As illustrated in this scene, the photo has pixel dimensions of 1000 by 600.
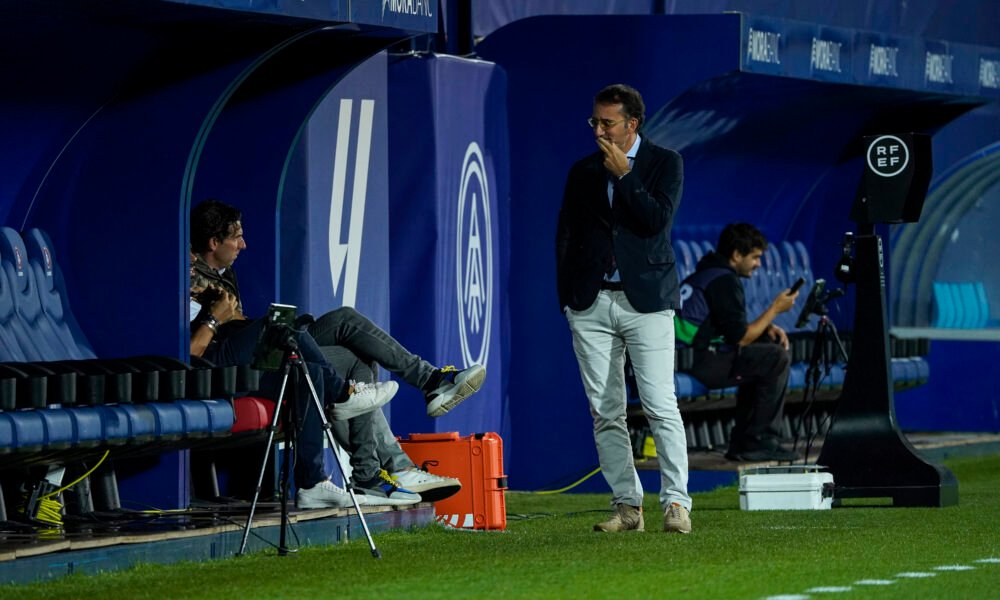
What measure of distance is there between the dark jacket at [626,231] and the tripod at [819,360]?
2.86m

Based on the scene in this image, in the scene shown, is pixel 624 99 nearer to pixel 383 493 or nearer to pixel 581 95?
pixel 383 493

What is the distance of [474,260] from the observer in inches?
471

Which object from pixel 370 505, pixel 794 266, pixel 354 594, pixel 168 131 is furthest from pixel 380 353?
pixel 794 266

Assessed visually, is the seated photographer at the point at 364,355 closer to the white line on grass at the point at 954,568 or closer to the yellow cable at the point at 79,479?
the yellow cable at the point at 79,479

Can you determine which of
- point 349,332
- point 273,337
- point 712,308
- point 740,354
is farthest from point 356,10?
point 740,354

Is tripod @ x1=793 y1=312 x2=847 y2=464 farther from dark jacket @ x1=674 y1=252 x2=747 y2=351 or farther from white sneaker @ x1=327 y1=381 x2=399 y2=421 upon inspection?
white sneaker @ x1=327 y1=381 x2=399 y2=421

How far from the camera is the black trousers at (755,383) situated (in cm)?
1231

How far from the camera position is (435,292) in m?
11.5

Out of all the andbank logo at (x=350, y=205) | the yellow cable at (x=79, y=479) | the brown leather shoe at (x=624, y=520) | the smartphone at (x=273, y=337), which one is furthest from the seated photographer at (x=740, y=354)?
the smartphone at (x=273, y=337)

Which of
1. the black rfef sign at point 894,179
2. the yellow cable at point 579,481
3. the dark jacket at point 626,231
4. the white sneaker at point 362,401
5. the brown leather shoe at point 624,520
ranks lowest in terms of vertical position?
the yellow cable at point 579,481

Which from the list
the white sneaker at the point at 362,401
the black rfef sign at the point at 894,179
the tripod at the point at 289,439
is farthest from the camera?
the black rfef sign at the point at 894,179

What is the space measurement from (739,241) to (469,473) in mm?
3853

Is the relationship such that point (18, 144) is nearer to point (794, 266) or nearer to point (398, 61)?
point (398, 61)

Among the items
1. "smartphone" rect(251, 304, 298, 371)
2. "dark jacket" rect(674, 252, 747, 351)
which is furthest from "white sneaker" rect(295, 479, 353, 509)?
"dark jacket" rect(674, 252, 747, 351)
